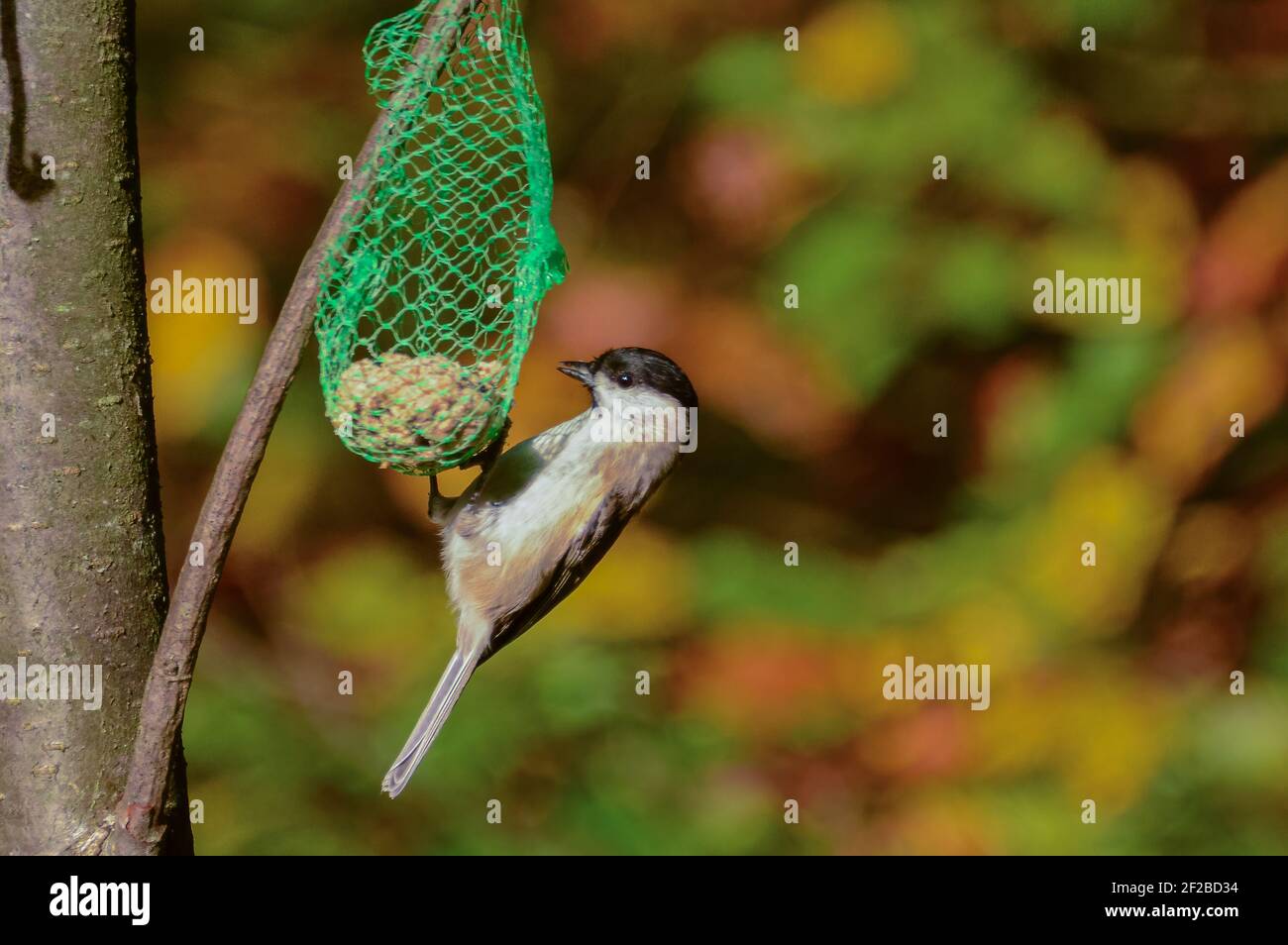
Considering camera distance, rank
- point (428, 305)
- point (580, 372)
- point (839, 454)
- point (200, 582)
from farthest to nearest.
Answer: point (839, 454) → point (580, 372) → point (428, 305) → point (200, 582)

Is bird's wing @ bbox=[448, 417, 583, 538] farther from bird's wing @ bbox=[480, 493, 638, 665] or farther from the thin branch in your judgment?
the thin branch

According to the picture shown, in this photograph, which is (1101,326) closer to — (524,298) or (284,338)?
(524,298)

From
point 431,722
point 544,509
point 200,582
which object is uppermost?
point 544,509

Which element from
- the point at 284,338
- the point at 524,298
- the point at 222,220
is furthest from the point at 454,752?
the point at 284,338

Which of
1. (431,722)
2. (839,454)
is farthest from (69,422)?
(839,454)

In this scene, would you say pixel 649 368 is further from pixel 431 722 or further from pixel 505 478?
pixel 431 722

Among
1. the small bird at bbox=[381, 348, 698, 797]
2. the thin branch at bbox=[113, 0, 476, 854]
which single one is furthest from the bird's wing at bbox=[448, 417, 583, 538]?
the thin branch at bbox=[113, 0, 476, 854]

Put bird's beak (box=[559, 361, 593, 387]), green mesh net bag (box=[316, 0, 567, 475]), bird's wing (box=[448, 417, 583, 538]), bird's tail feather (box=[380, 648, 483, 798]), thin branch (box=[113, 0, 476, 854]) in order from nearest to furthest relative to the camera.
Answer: thin branch (box=[113, 0, 476, 854]), green mesh net bag (box=[316, 0, 567, 475]), bird's tail feather (box=[380, 648, 483, 798]), bird's wing (box=[448, 417, 583, 538]), bird's beak (box=[559, 361, 593, 387])

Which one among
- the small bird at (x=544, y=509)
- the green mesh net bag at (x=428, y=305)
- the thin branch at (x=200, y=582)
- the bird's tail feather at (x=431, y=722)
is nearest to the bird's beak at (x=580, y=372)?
the small bird at (x=544, y=509)
